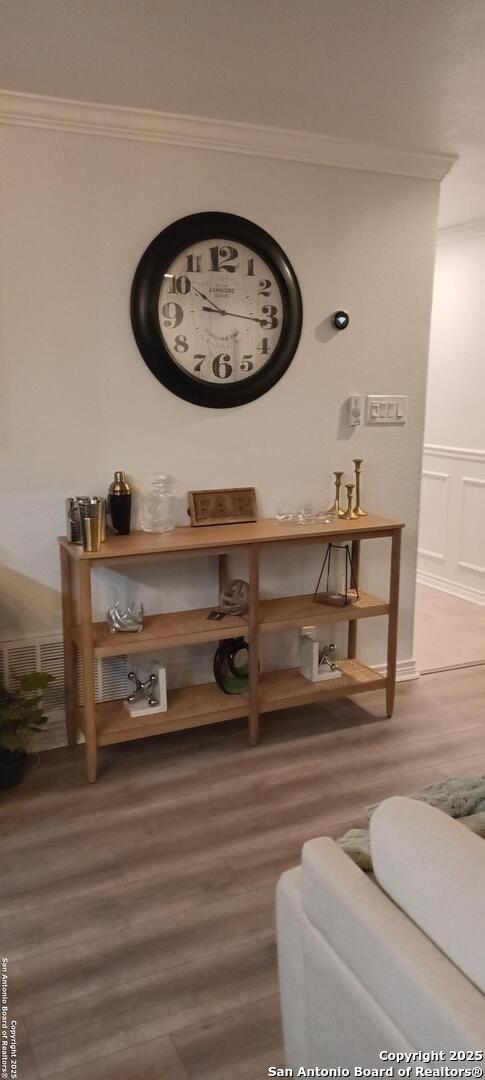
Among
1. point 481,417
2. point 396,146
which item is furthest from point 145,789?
point 481,417

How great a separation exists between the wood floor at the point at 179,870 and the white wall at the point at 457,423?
5.82ft

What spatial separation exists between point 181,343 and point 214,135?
767mm

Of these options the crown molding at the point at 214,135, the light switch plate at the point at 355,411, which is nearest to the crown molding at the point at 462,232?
the crown molding at the point at 214,135

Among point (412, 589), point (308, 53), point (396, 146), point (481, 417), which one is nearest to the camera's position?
point (308, 53)

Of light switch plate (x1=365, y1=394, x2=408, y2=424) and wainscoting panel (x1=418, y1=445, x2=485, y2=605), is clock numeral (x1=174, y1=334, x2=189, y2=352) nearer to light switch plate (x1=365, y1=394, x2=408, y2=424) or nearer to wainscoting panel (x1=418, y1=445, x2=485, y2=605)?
light switch plate (x1=365, y1=394, x2=408, y2=424)

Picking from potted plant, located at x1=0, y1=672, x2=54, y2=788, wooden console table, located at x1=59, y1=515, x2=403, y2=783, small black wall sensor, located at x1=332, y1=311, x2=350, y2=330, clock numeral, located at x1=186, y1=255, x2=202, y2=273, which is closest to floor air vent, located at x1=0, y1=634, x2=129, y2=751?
wooden console table, located at x1=59, y1=515, x2=403, y2=783

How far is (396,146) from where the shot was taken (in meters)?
3.15

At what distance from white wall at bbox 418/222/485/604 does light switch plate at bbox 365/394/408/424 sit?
159cm

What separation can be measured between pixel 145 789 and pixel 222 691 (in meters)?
0.57

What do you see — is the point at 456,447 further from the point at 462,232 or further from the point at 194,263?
the point at 194,263

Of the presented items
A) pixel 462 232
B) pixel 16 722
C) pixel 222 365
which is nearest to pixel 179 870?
pixel 16 722

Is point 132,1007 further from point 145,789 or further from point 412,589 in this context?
point 412,589

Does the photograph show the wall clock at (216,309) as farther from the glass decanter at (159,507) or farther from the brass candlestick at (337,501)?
the brass candlestick at (337,501)

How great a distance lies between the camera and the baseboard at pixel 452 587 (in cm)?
502
